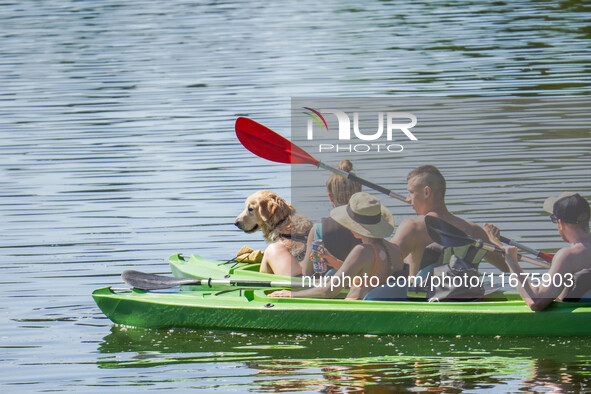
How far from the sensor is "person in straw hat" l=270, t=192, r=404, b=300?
8531 millimetres

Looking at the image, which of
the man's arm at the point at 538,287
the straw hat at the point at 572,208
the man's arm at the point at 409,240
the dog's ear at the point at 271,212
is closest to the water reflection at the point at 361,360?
the man's arm at the point at 538,287

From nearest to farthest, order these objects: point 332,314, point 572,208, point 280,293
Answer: point 572,208
point 332,314
point 280,293

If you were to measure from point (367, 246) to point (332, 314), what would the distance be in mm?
564

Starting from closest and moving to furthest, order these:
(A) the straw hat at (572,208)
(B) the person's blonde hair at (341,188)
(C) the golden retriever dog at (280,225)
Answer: (A) the straw hat at (572,208) → (B) the person's blonde hair at (341,188) → (C) the golden retriever dog at (280,225)

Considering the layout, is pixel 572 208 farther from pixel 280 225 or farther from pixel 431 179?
pixel 280 225

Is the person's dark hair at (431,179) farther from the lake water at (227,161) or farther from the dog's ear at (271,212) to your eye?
the dog's ear at (271,212)

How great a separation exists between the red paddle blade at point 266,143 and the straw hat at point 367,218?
160 cm

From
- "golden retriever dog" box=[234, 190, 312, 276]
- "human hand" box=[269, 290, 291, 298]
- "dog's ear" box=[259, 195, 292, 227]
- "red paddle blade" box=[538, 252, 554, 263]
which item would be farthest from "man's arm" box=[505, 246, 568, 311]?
"dog's ear" box=[259, 195, 292, 227]

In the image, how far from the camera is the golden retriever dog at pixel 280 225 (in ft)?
31.4

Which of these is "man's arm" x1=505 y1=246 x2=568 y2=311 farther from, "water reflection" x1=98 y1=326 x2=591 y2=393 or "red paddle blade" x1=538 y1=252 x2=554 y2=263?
"red paddle blade" x1=538 y1=252 x2=554 y2=263

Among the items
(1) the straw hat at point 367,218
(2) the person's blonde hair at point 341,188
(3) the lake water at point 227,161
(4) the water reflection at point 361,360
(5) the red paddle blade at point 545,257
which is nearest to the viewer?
(4) the water reflection at point 361,360

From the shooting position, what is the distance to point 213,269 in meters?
10.8

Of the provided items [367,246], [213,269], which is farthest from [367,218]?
[213,269]

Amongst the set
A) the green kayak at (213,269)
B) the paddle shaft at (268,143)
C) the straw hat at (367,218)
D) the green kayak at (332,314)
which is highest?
the paddle shaft at (268,143)
